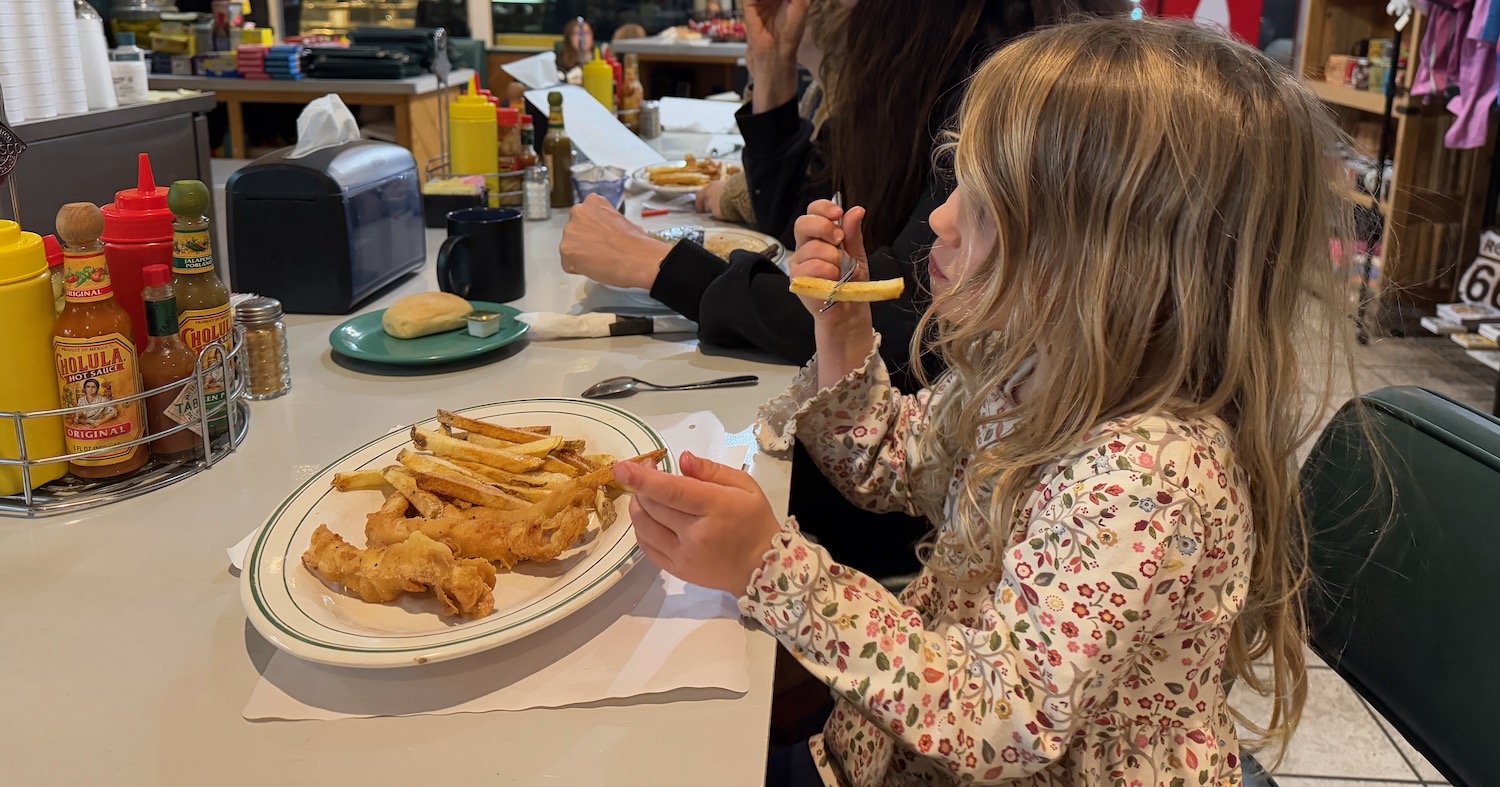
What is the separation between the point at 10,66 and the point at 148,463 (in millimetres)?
1186

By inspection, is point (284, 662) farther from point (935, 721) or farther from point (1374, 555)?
point (1374, 555)

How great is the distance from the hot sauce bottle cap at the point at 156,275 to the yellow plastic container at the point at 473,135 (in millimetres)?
1014

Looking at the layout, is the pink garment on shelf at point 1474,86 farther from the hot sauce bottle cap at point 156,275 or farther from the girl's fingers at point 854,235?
the hot sauce bottle cap at point 156,275

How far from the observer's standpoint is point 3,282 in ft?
2.80

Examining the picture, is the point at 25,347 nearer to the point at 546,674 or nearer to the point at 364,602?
the point at 364,602

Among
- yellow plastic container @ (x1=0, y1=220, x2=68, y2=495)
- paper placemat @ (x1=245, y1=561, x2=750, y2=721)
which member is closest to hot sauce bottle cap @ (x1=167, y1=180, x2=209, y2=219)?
yellow plastic container @ (x1=0, y1=220, x2=68, y2=495)

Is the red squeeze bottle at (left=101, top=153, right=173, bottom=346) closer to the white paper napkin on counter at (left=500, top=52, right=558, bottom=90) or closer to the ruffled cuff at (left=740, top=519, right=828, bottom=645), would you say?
the ruffled cuff at (left=740, top=519, right=828, bottom=645)

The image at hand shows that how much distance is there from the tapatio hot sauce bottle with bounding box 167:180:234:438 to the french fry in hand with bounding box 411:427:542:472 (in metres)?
0.22

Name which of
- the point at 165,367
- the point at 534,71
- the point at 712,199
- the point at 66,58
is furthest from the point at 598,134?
the point at 165,367

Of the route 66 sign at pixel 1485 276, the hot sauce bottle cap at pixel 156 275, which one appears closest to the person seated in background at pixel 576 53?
the hot sauce bottle cap at pixel 156 275

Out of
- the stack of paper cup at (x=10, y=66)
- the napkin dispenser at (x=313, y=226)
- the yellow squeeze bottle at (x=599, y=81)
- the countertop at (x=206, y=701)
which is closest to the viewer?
the countertop at (x=206, y=701)

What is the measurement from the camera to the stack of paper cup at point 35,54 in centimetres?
171

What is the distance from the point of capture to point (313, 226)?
1.36m

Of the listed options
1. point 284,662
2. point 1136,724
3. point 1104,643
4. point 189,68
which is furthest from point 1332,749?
point 189,68
